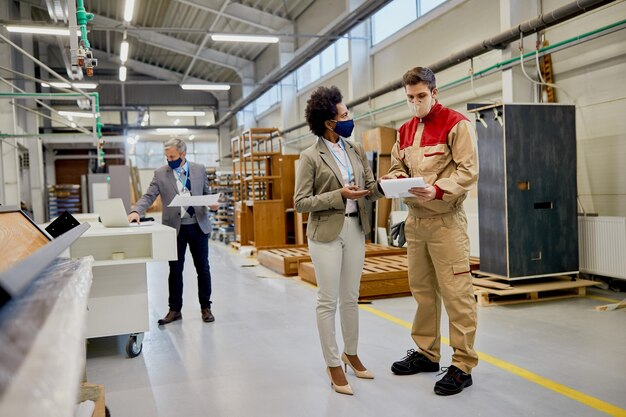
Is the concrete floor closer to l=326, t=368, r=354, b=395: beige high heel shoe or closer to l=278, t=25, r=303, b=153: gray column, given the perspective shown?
l=326, t=368, r=354, b=395: beige high heel shoe

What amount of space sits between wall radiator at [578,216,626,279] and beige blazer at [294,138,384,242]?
12.3 ft

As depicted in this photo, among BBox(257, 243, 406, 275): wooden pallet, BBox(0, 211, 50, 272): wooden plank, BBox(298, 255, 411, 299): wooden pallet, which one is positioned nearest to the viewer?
BBox(0, 211, 50, 272): wooden plank

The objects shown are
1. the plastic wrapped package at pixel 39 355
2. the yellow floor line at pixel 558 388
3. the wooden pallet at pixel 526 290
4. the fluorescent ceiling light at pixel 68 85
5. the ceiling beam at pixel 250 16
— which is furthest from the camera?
the ceiling beam at pixel 250 16

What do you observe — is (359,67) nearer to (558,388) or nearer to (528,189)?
(528,189)

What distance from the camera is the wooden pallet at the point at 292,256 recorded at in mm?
8117

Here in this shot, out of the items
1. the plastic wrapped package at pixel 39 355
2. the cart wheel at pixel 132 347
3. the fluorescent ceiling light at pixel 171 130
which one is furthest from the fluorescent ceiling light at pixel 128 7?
the fluorescent ceiling light at pixel 171 130

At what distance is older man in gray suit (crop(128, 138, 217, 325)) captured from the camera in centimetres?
504

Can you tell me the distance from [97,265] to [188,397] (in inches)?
53.6

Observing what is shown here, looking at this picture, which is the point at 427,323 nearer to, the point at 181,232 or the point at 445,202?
the point at 445,202

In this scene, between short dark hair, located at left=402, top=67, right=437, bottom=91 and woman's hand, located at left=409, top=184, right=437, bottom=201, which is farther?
short dark hair, located at left=402, top=67, right=437, bottom=91

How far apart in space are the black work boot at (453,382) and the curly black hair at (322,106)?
168cm

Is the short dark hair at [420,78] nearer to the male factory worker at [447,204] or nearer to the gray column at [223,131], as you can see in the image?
the male factory worker at [447,204]

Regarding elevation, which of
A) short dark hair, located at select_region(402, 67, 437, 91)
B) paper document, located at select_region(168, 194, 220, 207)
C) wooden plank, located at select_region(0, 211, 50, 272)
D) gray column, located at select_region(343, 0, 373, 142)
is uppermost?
gray column, located at select_region(343, 0, 373, 142)

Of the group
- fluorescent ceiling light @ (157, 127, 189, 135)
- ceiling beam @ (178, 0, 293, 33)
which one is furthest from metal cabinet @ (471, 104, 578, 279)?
fluorescent ceiling light @ (157, 127, 189, 135)
